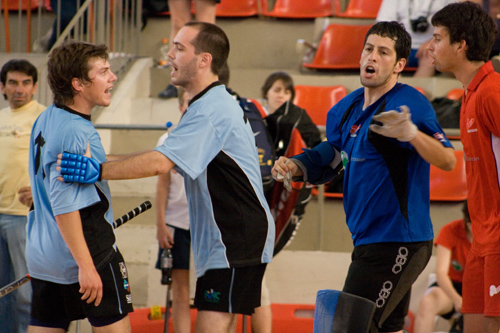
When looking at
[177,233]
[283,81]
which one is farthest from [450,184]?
[177,233]

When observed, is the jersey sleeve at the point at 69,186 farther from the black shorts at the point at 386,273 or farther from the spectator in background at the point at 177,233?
the spectator in background at the point at 177,233

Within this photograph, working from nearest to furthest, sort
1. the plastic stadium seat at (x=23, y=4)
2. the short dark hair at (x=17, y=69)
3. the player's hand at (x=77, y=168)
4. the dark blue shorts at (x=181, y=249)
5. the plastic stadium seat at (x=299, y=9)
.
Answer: the player's hand at (x=77, y=168) < the dark blue shorts at (x=181, y=249) < the short dark hair at (x=17, y=69) < the plastic stadium seat at (x=299, y=9) < the plastic stadium seat at (x=23, y=4)

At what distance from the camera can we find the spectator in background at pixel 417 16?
21.5ft

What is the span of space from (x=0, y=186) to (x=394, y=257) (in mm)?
2656

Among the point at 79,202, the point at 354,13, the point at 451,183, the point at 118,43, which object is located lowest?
the point at 451,183

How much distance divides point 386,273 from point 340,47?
15.7 feet

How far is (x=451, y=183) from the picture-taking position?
17.4 feet

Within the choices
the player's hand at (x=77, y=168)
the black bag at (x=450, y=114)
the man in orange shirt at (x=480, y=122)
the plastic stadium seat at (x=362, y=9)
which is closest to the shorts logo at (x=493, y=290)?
the man in orange shirt at (x=480, y=122)

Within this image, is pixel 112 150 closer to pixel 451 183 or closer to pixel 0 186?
pixel 0 186

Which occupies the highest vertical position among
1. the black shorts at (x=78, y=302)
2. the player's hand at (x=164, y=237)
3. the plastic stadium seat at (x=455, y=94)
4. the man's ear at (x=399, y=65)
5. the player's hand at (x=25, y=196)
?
the man's ear at (x=399, y=65)

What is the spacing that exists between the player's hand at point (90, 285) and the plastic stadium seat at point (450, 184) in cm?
345

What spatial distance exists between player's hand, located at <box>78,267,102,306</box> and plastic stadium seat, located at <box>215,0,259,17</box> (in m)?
5.63

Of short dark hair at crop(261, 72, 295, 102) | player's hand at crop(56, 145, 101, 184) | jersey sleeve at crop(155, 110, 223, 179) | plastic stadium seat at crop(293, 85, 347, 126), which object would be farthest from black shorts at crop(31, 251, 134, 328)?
plastic stadium seat at crop(293, 85, 347, 126)

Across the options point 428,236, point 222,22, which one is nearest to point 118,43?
point 222,22
